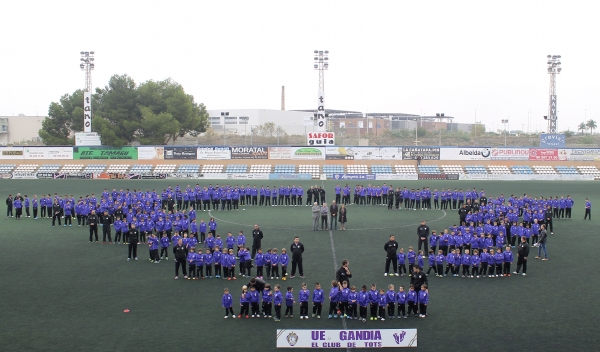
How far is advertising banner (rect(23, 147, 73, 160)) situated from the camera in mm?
54594

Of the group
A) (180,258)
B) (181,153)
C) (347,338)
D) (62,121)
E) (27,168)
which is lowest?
(347,338)

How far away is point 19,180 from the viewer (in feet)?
158

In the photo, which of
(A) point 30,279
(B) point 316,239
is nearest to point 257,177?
(B) point 316,239

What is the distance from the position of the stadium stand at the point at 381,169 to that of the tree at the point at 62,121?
37.0 m

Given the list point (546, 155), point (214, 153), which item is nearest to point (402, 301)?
point (214, 153)

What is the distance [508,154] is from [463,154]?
14.6 ft

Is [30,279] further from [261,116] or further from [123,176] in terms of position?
[261,116]

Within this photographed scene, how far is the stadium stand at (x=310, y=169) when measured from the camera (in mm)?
49947

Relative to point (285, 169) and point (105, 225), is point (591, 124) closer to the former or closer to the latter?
point (285, 169)

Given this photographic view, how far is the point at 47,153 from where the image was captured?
179 feet

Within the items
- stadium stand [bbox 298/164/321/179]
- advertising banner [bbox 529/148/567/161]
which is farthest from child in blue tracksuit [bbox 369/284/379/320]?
advertising banner [bbox 529/148/567/161]

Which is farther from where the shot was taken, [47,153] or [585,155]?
[47,153]

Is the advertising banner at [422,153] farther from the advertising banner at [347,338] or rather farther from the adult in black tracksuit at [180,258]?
the advertising banner at [347,338]

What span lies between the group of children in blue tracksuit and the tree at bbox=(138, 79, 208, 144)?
165ft
